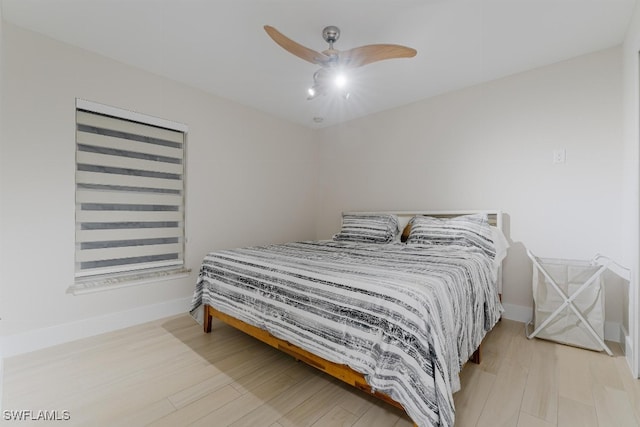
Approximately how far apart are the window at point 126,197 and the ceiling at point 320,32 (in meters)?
0.57

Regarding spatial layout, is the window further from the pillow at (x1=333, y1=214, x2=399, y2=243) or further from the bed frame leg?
the pillow at (x1=333, y1=214, x2=399, y2=243)

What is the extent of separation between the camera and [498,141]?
2746 mm

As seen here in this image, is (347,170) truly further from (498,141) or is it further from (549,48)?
(549,48)

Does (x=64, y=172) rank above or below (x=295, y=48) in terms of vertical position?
below

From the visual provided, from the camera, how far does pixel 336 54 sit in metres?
1.87

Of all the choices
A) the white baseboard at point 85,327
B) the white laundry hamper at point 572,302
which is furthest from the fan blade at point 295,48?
the white baseboard at point 85,327

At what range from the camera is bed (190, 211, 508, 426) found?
1132 millimetres

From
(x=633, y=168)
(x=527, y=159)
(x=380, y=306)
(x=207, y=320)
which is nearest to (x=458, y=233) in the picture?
(x=527, y=159)

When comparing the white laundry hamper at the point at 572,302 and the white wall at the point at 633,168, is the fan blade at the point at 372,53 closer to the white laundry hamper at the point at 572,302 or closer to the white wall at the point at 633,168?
the white wall at the point at 633,168

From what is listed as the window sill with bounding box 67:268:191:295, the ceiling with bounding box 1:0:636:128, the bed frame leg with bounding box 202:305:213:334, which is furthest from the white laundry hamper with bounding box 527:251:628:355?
the window sill with bounding box 67:268:191:295

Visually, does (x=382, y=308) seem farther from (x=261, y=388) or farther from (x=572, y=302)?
(x=572, y=302)

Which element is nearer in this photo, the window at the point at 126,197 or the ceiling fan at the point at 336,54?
the ceiling fan at the point at 336,54

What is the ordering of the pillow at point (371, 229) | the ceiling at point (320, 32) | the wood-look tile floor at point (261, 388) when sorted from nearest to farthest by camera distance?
the wood-look tile floor at point (261, 388) → the ceiling at point (320, 32) → the pillow at point (371, 229)

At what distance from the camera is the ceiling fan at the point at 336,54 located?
1.76m
